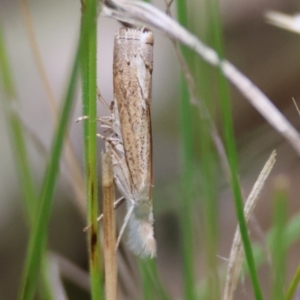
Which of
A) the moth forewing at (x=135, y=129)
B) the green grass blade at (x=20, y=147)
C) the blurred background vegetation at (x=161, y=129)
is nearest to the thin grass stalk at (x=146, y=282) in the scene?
the moth forewing at (x=135, y=129)

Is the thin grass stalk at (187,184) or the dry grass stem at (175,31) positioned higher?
the dry grass stem at (175,31)

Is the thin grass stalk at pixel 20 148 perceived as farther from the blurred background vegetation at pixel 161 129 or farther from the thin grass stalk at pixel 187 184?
the blurred background vegetation at pixel 161 129

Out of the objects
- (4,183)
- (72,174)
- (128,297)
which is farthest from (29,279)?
(4,183)

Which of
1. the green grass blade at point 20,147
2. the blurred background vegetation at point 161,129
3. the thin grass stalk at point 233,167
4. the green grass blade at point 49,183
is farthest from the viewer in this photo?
the blurred background vegetation at point 161,129

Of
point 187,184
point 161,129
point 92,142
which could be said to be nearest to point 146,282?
point 187,184

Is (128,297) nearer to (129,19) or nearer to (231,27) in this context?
(129,19)

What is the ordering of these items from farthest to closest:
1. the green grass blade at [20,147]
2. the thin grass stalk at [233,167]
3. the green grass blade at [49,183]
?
the green grass blade at [20,147] < the thin grass stalk at [233,167] < the green grass blade at [49,183]

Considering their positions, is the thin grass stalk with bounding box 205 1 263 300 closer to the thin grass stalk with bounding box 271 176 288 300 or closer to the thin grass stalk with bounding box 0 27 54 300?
the thin grass stalk with bounding box 271 176 288 300
